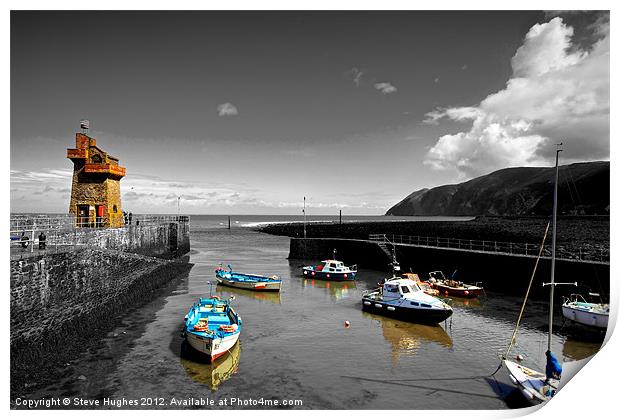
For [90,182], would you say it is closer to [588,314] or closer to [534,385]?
[534,385]

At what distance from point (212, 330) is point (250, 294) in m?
14.0

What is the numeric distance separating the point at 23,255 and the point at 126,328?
723cm

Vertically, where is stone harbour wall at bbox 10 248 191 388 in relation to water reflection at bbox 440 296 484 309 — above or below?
above

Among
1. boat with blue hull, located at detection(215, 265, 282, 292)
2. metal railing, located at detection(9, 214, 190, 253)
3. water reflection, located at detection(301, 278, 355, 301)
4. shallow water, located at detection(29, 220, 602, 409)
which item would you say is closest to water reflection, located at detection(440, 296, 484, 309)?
shallow water, located at detection(29, 220, 602, 409)

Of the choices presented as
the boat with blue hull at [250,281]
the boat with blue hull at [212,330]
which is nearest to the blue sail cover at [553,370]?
the boat with blue hull at [212,330]

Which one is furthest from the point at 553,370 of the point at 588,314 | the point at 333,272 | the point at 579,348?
the point at 333,272

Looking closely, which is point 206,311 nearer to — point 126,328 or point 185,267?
point 126,328

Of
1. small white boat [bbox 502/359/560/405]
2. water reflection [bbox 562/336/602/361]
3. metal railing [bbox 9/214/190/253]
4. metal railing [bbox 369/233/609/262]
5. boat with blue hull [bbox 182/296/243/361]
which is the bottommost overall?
water reflection [bbox 562/336/602/361]

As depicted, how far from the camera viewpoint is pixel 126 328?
19.3 metres

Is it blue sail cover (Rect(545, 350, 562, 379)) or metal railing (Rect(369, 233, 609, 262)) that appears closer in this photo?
blue sail cover (Rect(545, 350, 562, 379))

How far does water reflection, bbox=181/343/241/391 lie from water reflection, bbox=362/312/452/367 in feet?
20.6

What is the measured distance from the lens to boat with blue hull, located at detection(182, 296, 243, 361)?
14.8 m

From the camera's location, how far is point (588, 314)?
18312 mm

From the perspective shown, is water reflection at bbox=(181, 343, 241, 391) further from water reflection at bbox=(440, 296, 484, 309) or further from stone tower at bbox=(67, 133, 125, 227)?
stone tower at bbox=(67, 133, 125, 227)
